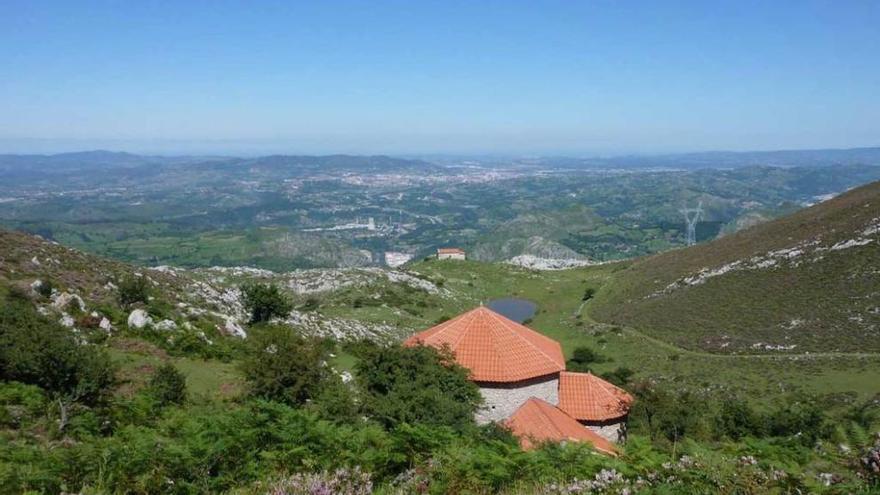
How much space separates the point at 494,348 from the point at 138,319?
1826cm

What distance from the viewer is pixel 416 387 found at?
17828 mm

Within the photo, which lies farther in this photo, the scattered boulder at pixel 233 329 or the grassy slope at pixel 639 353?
the grassy slope at pixel 639 353

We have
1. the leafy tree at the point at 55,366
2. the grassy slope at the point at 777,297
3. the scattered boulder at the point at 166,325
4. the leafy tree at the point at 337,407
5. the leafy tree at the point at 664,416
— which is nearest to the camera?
the leafy tree at the point at 337,407

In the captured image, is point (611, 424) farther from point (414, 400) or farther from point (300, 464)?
point (300, 464)

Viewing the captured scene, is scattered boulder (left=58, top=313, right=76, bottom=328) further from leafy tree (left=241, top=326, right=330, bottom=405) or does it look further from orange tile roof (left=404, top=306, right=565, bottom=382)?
orange tile roof (left=404, top=306, right=565, bottom=382)

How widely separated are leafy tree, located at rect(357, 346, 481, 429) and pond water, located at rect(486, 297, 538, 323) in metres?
45.2

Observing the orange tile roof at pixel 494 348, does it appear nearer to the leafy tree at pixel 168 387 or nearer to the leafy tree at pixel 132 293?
the leafy tree at pixel 168 387

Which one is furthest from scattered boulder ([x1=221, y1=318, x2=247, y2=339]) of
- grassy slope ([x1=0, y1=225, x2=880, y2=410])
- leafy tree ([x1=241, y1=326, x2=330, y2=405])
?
leafy tree ([x1=241, y1=326, x2=330, y2=405])

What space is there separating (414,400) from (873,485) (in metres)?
11.8

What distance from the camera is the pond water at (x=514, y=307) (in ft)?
222

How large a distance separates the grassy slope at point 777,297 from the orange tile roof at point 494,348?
91.0ft

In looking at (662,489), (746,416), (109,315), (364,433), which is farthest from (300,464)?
(109,315)

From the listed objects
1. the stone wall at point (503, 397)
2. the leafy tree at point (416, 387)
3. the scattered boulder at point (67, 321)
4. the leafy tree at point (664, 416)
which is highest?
the scattered boulder at point (67, 321)

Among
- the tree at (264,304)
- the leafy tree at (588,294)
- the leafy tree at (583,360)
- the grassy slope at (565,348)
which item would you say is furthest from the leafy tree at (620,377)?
the leafy tree at (588,294)
